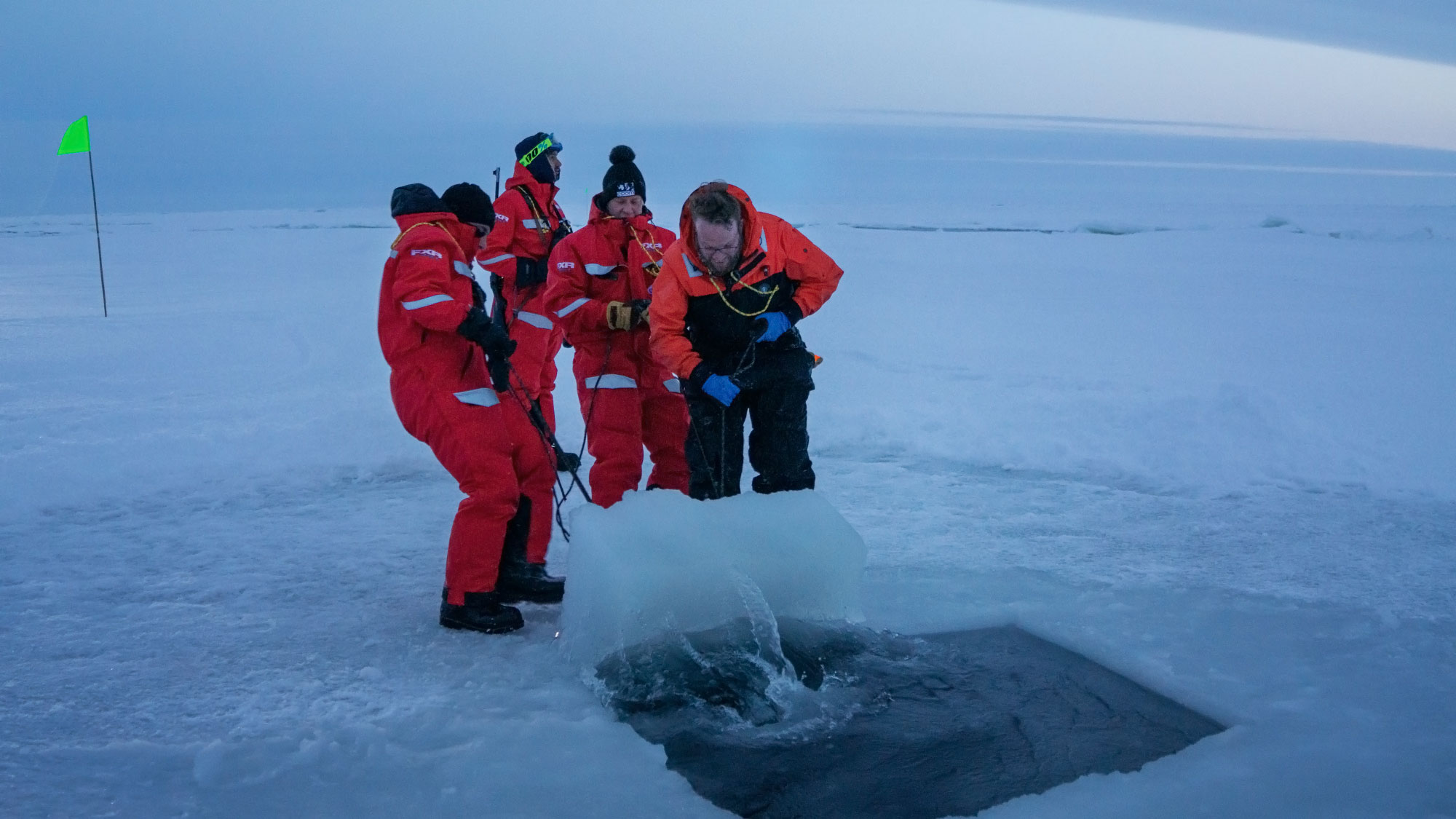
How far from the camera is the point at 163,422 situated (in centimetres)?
602

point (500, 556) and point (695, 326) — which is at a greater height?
point (695, 326)

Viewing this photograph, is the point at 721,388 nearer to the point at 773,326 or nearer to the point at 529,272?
the point at 773,326

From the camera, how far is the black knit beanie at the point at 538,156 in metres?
4.74

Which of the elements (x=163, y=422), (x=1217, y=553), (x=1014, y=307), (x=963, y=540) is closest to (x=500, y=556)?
(x=963, y=540)

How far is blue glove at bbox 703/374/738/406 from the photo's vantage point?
359 cm

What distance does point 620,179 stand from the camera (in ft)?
13.4

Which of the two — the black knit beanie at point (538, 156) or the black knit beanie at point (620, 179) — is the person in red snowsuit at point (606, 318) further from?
the black knit beanie at point (538, 156)

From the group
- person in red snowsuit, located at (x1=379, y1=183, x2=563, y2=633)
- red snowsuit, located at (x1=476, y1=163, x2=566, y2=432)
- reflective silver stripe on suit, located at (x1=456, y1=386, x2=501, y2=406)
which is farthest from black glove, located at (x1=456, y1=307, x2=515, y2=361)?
red snowsuit, located at (x1=476, y1=163, x2=566, y2=432)

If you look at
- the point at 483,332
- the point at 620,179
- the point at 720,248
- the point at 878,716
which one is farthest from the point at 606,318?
the point at 878,716

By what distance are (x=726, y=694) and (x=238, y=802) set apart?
1215mm

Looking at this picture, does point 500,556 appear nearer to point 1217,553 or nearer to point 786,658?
point 786,658

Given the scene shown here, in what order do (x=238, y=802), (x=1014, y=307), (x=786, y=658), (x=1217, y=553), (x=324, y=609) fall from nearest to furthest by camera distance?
(x=238, y=802), (x=786, y=658), (x=324, y=609), (x=1217, y=553), (x=1014, y=307)

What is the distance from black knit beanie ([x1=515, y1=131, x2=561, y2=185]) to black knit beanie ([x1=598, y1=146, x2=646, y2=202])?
0.74 meters

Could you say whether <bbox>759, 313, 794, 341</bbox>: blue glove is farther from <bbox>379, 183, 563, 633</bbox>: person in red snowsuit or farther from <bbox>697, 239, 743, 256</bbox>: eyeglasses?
<bbox>379, 183, 563, 633</bbox>: person in red snowsuit
